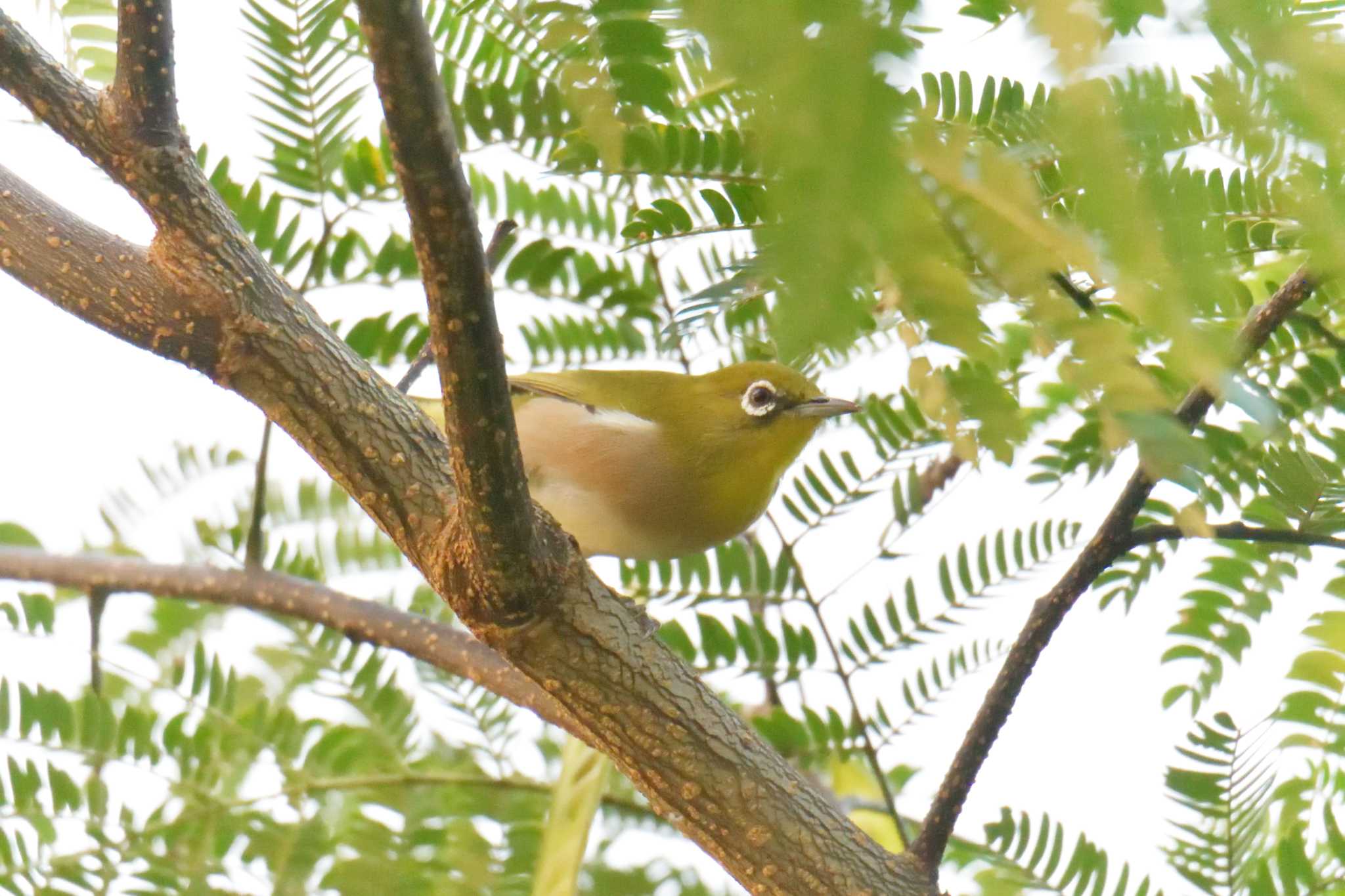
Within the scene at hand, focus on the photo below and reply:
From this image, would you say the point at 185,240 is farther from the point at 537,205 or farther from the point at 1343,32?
the point at 1343,32

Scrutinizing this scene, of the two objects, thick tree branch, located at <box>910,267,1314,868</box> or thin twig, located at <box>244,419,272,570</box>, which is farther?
thin twig, located at <box>244,419,272,570</box>

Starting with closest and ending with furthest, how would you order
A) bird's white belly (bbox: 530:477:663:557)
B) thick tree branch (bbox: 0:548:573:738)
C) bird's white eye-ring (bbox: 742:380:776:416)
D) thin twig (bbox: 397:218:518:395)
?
thin twig (bbox: 397:218:518:395), thick tree branch (bbox: 0:548:573:738), bird's white belly (bbox: 530:477:663:557), bird's white eye-ring (bbox: 742:380:776:416)

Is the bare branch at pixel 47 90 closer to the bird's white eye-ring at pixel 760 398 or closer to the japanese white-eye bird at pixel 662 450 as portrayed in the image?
the japanese white-eye bird at pixel 662 450

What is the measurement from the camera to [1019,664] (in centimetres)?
205

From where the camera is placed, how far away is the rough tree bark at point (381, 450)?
1.92 meters

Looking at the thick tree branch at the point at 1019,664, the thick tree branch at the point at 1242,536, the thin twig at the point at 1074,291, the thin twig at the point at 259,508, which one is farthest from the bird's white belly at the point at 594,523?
the thin twig at the point at 1074,291

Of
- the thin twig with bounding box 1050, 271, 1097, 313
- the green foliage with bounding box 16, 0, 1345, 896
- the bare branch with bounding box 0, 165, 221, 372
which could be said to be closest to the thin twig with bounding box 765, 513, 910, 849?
the green foliage with bounding box 16, 0, 1345, 896

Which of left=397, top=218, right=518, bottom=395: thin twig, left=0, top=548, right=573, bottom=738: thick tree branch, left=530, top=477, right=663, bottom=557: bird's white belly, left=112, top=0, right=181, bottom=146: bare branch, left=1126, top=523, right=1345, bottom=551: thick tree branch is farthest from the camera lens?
left=530, top=477, right=663, bottom=557: bird's white belly

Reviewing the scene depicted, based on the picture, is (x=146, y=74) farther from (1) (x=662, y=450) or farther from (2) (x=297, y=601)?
(1) (x=662, y=450)

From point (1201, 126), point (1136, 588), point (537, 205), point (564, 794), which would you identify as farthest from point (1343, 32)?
point (537, 205)

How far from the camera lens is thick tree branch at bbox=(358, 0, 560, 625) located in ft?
3.04

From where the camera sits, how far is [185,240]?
2.02m

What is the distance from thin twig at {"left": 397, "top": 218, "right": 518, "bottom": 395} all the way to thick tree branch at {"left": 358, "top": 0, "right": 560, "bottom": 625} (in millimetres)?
893

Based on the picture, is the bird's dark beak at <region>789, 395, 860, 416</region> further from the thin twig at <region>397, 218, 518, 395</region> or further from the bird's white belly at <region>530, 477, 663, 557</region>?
the thin twig at <region>397, 218, 518, 395</region>
